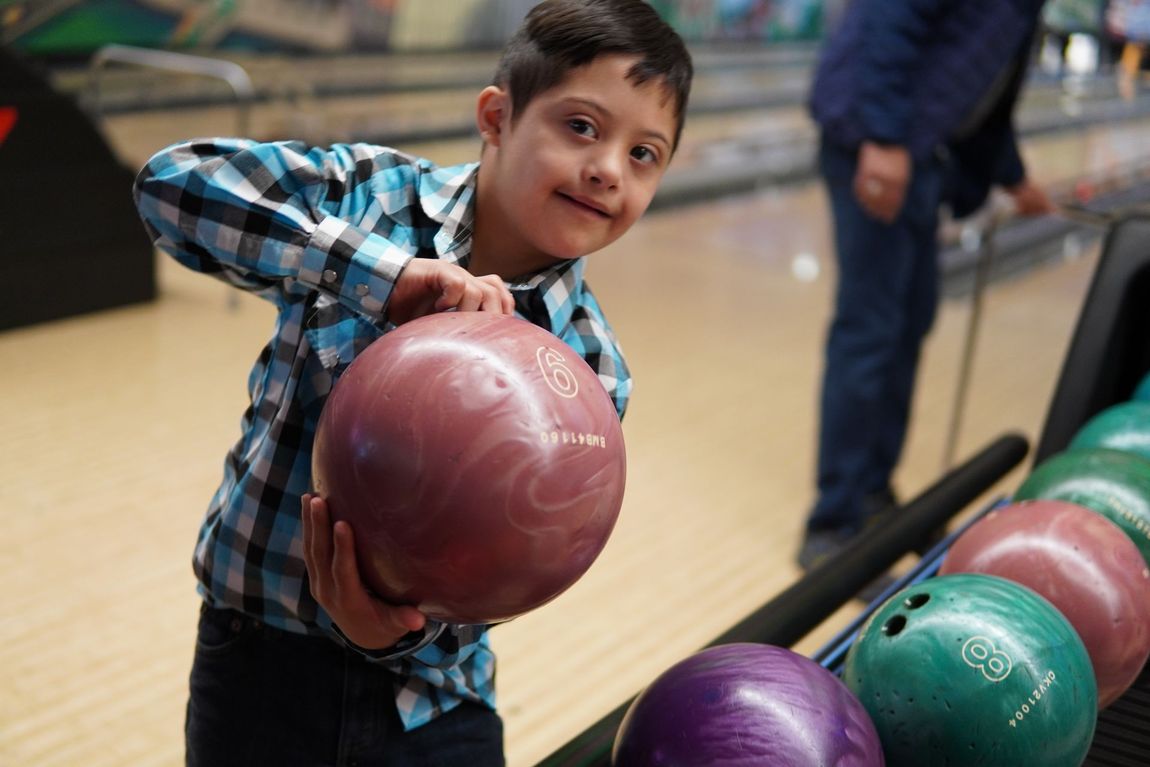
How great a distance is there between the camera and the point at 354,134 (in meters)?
5.95

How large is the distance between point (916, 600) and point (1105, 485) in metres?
0.50

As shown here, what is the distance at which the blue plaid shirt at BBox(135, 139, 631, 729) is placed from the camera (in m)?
0.88

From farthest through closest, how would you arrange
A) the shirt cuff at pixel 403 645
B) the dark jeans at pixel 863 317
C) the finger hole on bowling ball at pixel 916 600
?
the dark jeans at pixel 863 317 < the finger hole on bowling ball at pixel 916 600 < the shirt cuff at pixel 403 645

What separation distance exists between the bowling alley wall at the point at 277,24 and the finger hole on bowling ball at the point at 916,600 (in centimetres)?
304

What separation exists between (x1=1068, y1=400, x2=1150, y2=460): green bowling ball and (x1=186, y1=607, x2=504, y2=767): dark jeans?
131 cm

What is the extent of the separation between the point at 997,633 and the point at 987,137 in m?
1.53

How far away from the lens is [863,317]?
2.39 meters

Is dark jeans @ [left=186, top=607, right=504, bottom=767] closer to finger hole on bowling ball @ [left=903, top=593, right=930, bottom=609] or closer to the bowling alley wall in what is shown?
finger hole on bowling ball @ [left=903, top=593, right=930, bottom=609]

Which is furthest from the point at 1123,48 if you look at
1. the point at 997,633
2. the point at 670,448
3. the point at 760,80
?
the point at 997,633

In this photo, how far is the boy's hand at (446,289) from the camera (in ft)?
2.84

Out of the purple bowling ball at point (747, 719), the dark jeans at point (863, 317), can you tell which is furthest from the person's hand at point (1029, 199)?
the purple bowling ball at point (747, 719)

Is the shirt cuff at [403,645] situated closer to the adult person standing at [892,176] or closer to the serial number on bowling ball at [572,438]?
the serial number on bowling ball at [572,438]

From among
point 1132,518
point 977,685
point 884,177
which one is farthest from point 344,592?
point 884,177

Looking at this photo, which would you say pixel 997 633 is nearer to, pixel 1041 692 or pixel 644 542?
pixel 1041 692
